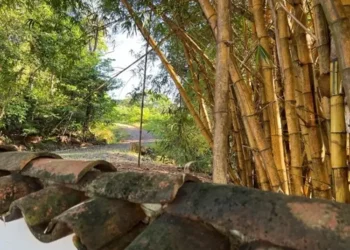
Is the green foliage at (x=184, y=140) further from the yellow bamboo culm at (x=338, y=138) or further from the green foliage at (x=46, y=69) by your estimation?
the yellow bamboo culm at (x=338, y=138)

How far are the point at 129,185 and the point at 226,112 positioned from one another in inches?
12.5

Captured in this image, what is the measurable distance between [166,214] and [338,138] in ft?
1.39

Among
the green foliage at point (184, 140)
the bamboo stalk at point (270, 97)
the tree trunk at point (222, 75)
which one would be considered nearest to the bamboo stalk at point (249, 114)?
the bamboo stalk at point (270, 97)

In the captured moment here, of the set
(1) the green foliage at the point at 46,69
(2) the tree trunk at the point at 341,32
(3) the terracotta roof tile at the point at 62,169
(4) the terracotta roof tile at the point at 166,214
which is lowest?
(4) the terracotta roof tile at the point at 166,214

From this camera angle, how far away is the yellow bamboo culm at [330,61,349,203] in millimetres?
724

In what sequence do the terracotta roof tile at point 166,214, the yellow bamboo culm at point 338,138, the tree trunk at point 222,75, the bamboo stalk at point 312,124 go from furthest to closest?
1. the bamboo stalk at point 312,124
2. the tree trunk at point 222,75
3. the yellow bamboo culm at point 338,138
4. the terracotta roof tile at point 166,214

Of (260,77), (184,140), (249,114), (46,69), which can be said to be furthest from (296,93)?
(46,69)

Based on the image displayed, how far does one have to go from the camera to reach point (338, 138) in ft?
2.48

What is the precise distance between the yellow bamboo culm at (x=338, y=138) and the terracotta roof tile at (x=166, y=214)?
8.0 inches

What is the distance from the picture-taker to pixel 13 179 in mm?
1105

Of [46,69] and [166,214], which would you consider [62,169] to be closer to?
[166,214]

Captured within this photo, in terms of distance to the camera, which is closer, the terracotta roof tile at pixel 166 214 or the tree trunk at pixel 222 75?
the terracotta roof tile at pixel 166 214

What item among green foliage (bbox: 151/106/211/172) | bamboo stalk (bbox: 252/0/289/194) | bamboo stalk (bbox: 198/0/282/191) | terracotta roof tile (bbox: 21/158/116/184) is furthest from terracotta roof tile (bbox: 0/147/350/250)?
green foliage (bbox: 151/106/211/172)

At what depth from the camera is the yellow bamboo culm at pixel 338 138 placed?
724 mm
